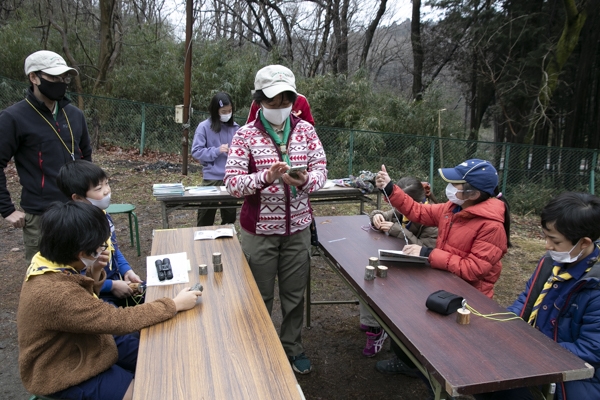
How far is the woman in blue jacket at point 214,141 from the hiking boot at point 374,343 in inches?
88.4

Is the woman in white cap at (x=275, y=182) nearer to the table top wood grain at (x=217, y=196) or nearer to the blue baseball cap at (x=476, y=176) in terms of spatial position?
the blue baseball cap at (x=476, y=176)

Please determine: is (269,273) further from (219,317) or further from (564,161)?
(564,161)

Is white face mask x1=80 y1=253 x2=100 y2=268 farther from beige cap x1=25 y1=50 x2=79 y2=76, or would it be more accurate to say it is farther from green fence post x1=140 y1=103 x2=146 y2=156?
green fence post x1=140 y1=103 x2=146 y2=156

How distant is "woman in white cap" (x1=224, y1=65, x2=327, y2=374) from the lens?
7.79 ft

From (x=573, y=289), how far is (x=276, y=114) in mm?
1723

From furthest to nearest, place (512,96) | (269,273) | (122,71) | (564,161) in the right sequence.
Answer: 1. (122,71)
2. (512,96)
3. (564,161)
4. (269,273)

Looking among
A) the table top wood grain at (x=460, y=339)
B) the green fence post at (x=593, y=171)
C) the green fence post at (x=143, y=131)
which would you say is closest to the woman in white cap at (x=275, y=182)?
the table top wood grain at (x=460, y=339)

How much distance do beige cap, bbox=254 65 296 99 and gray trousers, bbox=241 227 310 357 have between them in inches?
34.0

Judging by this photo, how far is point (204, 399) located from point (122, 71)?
13.2 meters

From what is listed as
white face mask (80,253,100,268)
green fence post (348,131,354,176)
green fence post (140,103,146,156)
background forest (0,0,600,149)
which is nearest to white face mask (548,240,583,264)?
white face mask (80,253,100,268)

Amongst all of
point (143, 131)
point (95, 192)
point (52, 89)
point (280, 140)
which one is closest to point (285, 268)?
point (280, 140)

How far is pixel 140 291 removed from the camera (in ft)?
8.41

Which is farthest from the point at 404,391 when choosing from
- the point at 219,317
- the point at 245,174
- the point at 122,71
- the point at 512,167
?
the point at 122,71

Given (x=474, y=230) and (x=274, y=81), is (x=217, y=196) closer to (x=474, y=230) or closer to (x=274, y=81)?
(x=274, y=81)
